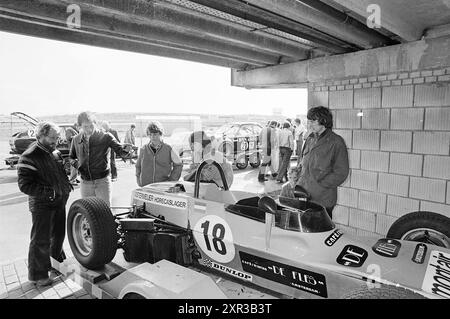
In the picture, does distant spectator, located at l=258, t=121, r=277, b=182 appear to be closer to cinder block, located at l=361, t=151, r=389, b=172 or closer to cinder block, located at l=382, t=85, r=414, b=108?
cinder block, located at l=361, t=151, r=389, b=172

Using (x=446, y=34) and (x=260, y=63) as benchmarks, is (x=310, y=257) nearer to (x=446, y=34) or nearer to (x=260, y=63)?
(x=446, y=34)

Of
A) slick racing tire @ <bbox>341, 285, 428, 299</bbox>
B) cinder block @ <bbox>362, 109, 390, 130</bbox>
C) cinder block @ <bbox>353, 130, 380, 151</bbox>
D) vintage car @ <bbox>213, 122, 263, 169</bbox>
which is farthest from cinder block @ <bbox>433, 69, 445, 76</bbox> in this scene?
vintage car @ <bbox>213, 122, 263, 169</bbox>

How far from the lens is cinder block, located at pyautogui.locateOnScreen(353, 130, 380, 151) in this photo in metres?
5.06

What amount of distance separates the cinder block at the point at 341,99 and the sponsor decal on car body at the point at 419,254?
3271mm

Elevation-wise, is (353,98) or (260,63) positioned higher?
(260,63)

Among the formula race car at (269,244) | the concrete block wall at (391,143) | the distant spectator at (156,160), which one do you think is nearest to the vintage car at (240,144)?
the concrete block wall at (391,143)

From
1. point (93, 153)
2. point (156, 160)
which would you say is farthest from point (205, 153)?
point (93, 153)

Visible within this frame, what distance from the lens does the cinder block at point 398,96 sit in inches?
183

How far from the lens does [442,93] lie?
4355 mm

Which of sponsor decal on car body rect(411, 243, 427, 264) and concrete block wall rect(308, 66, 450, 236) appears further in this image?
concrete block wall rect(308, 66, 450, 236)

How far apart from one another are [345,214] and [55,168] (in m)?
4.53

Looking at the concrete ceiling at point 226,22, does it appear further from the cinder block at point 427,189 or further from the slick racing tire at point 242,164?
the slick racing tire at point 242,164

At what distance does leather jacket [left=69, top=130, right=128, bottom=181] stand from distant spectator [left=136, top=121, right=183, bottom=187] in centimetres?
37

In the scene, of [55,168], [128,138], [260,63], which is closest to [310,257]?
[55,168]
